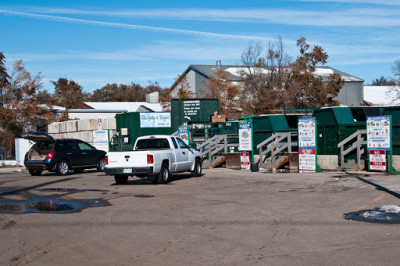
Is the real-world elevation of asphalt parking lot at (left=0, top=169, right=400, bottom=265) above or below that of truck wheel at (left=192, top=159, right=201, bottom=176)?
below

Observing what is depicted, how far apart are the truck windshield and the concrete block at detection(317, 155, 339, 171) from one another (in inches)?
260

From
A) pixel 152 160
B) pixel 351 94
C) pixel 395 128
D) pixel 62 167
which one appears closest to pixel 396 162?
pixel 395 128

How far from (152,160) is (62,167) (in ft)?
25.9

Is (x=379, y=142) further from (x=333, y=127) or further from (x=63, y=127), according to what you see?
(x=63, y=127)

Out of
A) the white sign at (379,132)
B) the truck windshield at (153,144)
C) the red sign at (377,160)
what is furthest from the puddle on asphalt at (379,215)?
the truck windshield at (153,144)

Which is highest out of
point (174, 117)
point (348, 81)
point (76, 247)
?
point (348, 81)

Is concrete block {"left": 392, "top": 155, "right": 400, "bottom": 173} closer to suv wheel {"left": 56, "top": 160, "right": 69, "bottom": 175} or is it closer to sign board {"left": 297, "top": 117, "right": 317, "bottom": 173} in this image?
sign board {"left": 297, "top": 117, "right": 317, "bottom": 173}

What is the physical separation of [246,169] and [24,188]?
1020 centimetres

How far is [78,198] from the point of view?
1342 centimetres

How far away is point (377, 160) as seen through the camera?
17.6 metres

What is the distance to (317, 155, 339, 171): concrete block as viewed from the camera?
19.5 metres

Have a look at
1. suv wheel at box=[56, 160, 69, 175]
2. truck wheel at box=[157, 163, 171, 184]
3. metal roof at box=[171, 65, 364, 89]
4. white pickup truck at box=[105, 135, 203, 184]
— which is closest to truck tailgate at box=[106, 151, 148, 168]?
white pickup truck at box=[105, 135, 203, 184]

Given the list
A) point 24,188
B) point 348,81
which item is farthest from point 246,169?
Result: point 348,81

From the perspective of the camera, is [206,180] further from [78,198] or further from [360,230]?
[360,230]
